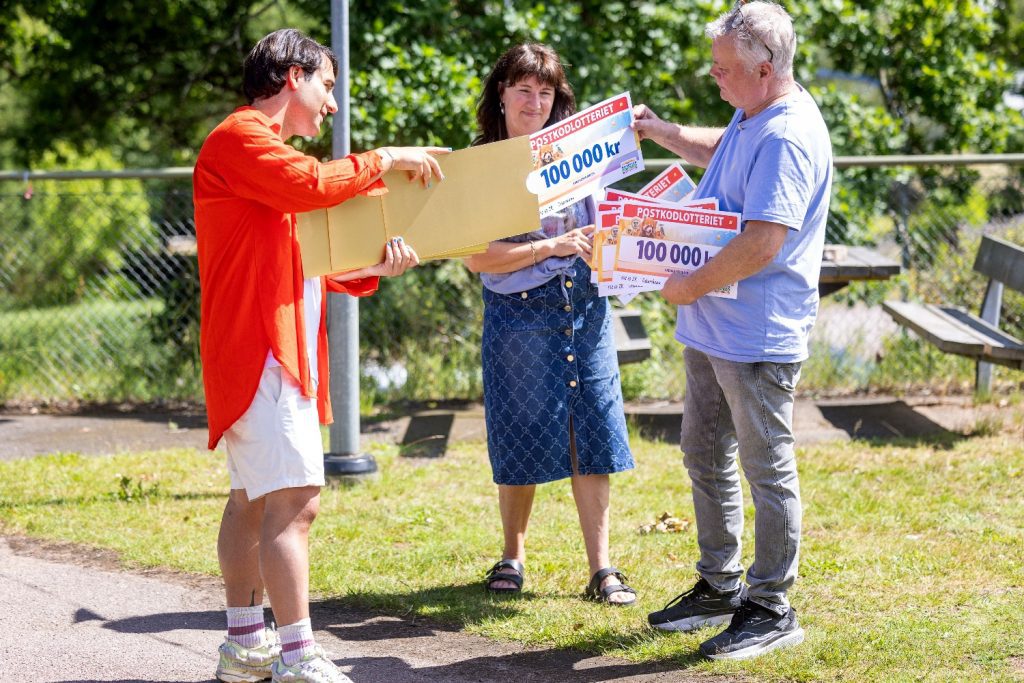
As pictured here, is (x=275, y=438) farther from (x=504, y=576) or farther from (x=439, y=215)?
(x=504, y=576)

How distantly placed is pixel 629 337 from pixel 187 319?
322cm

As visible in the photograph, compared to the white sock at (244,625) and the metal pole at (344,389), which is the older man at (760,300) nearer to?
the white sock at (244,625)

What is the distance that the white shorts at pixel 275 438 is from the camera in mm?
3219

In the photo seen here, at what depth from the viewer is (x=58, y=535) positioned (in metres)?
5.12

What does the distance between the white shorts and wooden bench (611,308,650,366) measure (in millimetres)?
3009

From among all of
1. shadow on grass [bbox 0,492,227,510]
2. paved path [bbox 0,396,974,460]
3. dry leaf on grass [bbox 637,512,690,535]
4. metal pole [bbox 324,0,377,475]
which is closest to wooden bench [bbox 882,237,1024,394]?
paved path [bbox 0,396,974,460]

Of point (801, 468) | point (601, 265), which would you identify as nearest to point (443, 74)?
point (801, 468)

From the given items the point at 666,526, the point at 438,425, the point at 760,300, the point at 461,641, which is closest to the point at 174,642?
the point at 461,641

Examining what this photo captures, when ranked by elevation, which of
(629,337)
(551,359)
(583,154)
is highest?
(583,154)

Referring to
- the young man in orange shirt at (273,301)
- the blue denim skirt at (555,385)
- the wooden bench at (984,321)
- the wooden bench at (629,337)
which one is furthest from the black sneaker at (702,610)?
the wooden bench at (984,321)

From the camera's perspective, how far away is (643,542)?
16.0 feet

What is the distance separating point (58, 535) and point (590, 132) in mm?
3079

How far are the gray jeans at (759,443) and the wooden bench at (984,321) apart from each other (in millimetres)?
2982

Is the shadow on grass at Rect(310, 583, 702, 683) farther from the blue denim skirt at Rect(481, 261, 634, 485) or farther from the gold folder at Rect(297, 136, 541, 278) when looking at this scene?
the gold folder at Rect(297, 136, 541, 278)
